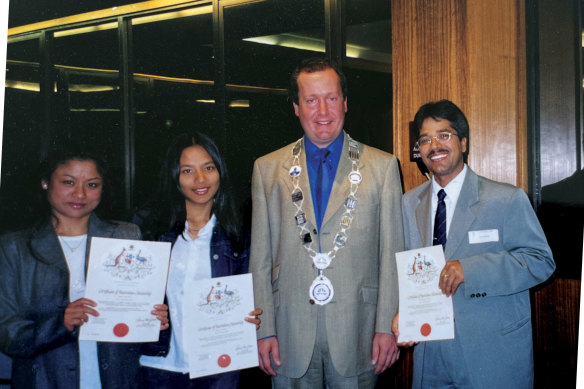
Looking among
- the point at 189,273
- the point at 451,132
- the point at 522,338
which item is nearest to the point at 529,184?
the point at 451,132

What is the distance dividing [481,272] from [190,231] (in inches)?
49.0

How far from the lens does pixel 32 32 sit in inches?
97.0

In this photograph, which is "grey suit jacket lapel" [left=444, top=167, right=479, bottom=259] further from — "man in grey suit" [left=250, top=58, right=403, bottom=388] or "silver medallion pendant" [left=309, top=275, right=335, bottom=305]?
"silver medallion pendant" [left=309, top=275, right=335, bottom=305]

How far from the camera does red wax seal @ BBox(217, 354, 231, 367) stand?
2199mm

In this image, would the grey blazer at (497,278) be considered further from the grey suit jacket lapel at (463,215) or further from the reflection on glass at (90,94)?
the reflection on glass at (90,94)

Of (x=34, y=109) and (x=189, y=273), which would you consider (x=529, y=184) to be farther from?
(x=34, y=109)

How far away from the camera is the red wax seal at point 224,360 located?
2.20 metres

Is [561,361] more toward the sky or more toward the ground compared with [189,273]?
more toward the ground

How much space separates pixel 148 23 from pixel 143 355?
1.64 meters

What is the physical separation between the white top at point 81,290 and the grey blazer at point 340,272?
0.79m

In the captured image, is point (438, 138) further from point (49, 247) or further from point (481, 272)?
point (49, 247)

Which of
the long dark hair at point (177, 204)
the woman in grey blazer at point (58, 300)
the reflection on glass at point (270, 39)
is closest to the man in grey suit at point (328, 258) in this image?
the long dark hair at point (177, 204)

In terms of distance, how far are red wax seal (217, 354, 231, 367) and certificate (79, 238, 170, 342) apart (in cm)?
30

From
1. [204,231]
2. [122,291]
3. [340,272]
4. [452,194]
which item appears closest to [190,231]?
[204,231]
